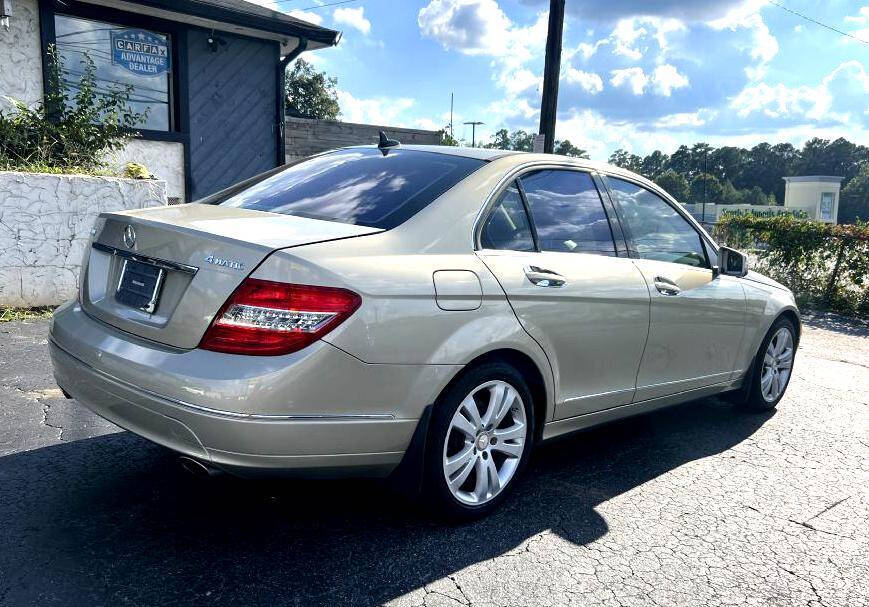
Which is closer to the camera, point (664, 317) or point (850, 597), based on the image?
point (850, 597)

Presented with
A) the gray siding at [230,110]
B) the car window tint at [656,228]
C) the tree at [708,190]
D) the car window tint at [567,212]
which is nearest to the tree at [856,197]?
the tree at [708,190]

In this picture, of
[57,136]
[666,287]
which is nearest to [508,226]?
[666,287]

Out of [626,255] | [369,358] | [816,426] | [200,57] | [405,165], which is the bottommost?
[816,426]

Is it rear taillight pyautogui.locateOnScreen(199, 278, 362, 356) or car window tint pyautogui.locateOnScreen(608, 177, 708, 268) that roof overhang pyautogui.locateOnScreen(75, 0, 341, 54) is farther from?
rear taillight pyautogui.locateOnScreen(199, 278, 362, 356)

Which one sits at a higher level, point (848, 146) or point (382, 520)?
point (848, 146)

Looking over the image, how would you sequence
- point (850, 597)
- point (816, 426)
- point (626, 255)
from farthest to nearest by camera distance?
point (816, 426), point (626, 255), point (850, 597)

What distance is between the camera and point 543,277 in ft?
11.0

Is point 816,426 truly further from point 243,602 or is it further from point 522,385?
point 243,602

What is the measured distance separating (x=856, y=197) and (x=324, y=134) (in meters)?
78.3

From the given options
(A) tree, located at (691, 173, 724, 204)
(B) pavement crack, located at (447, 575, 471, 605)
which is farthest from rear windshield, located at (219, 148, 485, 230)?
(A) tree, located at (691, 173, 724, 204)

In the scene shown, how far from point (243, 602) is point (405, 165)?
2071mm

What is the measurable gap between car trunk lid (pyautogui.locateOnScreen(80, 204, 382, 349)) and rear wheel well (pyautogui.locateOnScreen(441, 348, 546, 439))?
69cm

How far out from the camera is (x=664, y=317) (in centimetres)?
405

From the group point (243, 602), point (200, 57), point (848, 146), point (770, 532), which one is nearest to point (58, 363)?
point (243, 602)
